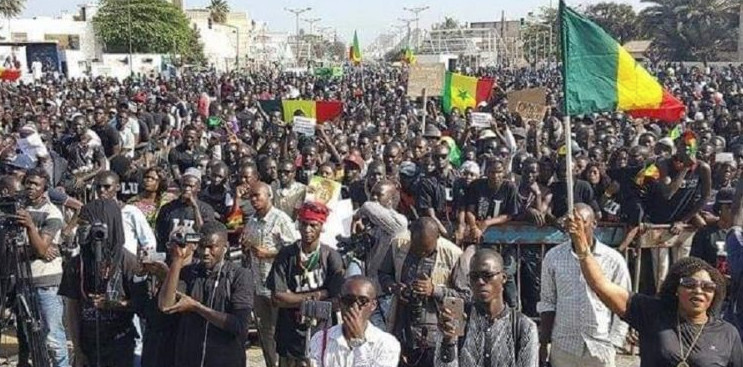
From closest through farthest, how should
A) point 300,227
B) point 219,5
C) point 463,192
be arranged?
point 300,227, point 463,192, point 219,5

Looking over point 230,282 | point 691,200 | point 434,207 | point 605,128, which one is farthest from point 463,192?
point 605,128

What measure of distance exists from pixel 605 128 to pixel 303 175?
606 cm

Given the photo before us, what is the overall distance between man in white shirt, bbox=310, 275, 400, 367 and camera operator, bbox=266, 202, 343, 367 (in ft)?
3.55

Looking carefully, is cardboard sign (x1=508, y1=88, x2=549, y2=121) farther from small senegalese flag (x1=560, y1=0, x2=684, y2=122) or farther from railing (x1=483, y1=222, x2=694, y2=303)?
small senegalese flag (x1=560, y1=0, x2=684, y2=122)

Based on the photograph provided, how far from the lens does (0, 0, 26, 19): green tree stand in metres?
53.7

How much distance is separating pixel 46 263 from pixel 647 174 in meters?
4.84

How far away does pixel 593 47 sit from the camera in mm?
5582

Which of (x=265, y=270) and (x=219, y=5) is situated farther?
(x=219, y=5)

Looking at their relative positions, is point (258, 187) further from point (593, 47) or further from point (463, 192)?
point (593, 47)

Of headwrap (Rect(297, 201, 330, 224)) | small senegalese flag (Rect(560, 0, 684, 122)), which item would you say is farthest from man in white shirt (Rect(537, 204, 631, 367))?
headwrap (Rect(297, 201, 330, 224))

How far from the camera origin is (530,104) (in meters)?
14.0

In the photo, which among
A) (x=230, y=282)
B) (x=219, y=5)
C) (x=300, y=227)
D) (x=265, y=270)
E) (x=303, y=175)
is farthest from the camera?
(x=219, y=5)

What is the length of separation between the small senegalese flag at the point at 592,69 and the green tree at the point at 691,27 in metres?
55.4

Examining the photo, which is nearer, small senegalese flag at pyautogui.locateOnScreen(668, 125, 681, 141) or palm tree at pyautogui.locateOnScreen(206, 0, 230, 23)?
small senegalese flag at pyautogui.locateOnScreen(668, 125, 681, 141)
